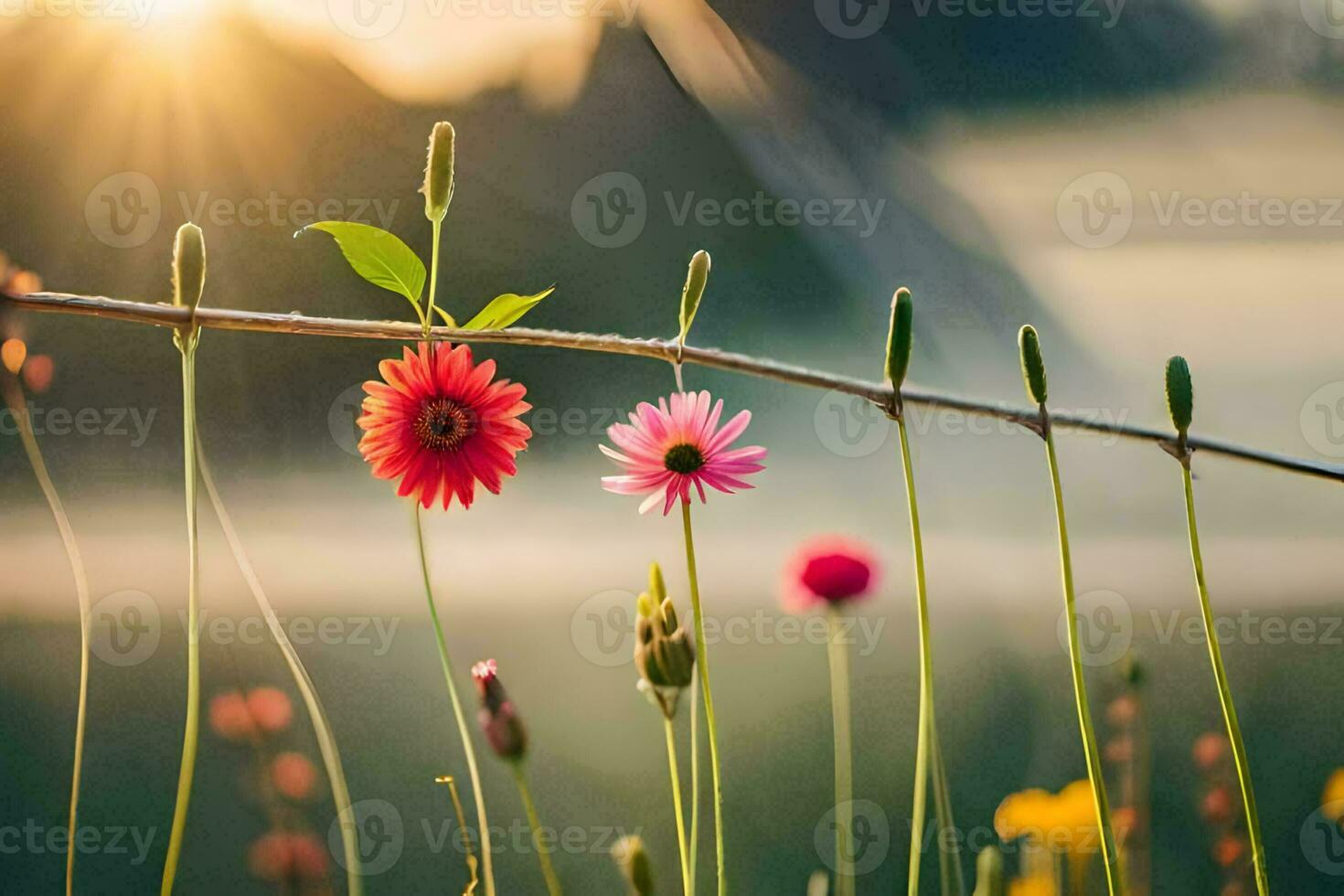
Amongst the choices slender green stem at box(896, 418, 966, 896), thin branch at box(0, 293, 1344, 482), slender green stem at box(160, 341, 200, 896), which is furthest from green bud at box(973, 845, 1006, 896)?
slender green stem at box(160, 341, 200, 896)

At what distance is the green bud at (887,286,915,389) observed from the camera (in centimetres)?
31

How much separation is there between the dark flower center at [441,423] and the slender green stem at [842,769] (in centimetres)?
20

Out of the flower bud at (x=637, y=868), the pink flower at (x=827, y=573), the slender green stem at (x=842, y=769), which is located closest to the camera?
the flower bud at (x=637, y=868)

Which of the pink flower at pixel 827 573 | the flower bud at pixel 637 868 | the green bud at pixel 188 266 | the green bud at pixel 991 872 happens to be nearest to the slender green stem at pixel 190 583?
the green bud at pixel 188 266

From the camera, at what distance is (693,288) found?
0.34 m

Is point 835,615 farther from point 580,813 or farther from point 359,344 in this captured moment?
point 359,344

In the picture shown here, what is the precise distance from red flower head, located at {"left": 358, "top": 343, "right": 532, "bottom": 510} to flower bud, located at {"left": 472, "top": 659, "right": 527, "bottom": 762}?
0.23 ft

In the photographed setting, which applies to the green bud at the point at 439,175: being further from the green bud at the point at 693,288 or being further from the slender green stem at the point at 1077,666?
the slender green stem at the point at 1077,666

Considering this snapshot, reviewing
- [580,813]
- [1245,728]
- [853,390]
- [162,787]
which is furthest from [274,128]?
[1245,728]

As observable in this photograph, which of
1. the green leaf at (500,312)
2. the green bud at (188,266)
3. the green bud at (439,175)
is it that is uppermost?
the green bud at (439,175)

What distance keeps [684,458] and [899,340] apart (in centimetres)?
10

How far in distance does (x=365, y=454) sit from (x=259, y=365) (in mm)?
780

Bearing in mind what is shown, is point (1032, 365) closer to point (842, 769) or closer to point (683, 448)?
point (683, 448)

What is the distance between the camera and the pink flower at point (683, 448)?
0.36 metres
